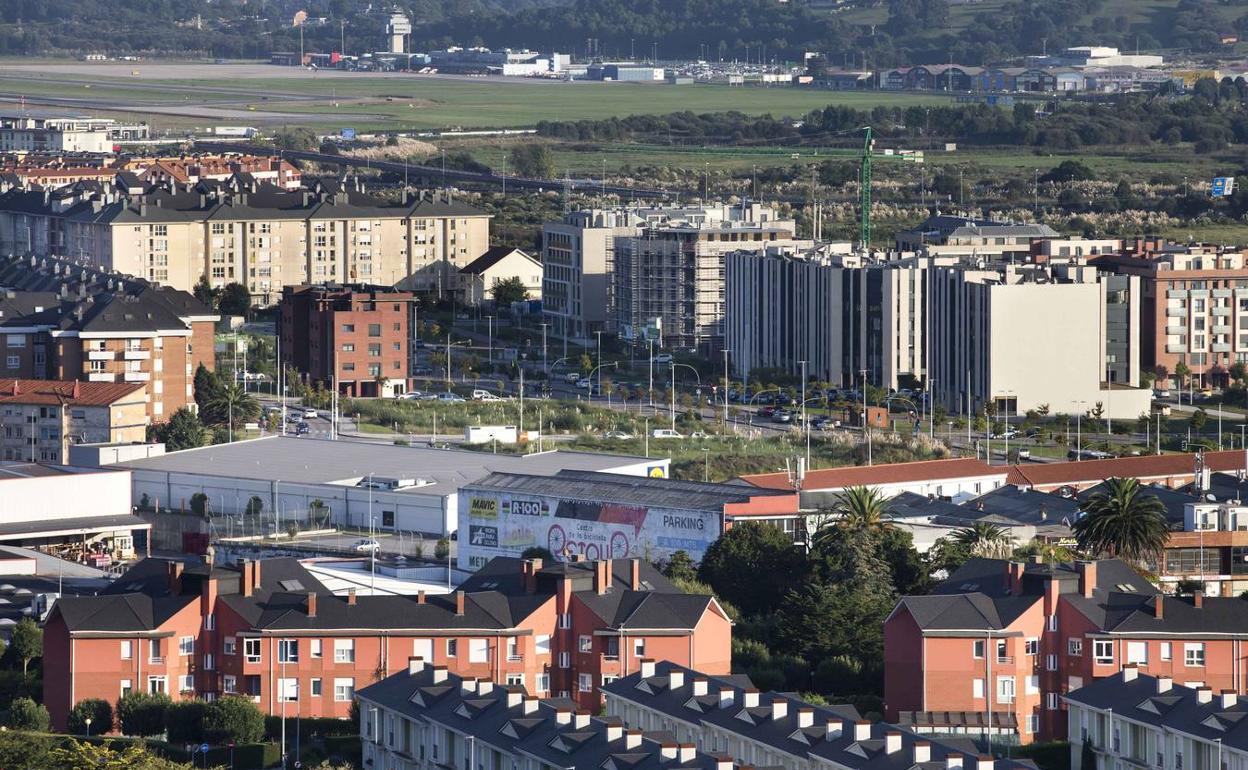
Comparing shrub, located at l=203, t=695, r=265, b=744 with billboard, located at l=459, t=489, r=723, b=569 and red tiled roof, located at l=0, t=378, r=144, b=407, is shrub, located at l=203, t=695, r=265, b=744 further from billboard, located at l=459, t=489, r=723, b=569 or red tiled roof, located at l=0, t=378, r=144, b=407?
red tiled roof, located at l=0, t=378, r=144, b=407

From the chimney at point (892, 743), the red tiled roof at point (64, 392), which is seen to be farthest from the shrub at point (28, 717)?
the red tiled roof at point (64, 392)

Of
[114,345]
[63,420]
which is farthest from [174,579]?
[114,345]

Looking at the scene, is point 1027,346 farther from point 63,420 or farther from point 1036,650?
point 1036,650

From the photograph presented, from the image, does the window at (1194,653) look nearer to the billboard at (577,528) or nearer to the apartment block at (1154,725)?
the apartment block at (1154,725)

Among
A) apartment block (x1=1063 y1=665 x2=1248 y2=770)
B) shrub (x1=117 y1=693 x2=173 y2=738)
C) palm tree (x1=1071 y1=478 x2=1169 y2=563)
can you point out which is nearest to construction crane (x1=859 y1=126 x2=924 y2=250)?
palm tree (x1=1071 y1=478 x2=1169 y2=563)

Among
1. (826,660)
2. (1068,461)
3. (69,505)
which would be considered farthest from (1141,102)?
(826,660)
